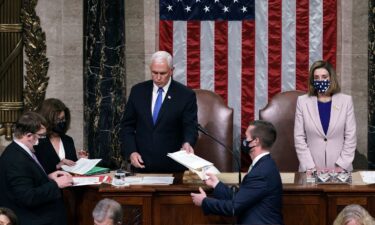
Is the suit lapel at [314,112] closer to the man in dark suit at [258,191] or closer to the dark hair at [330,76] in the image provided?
the dark hair at [330,76]

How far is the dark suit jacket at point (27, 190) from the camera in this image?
328 inches

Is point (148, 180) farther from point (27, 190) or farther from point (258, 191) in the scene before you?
point (258, 191)

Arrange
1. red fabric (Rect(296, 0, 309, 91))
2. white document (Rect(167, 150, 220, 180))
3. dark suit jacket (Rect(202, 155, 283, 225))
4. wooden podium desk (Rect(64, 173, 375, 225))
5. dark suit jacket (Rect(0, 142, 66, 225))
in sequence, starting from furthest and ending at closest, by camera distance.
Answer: red fabric (Rect(296, 0, 309, 91)), wooden podium desk (Rect(64, 173, 375, 225)), white document (Rect(167, 150, 220, 180)), dark suit jacket (Rect(0, 142, 66, 225)), dark suit jacket (Rect(202, 155, 283, 225))

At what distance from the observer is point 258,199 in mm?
7980

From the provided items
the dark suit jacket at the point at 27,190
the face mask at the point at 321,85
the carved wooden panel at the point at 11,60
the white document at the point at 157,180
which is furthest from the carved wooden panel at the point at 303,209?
the carved wooden panel at the point at 11,60

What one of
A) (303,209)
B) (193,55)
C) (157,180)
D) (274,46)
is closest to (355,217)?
(303,209)

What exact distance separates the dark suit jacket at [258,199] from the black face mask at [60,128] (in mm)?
2063

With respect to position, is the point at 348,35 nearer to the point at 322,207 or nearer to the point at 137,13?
the point at 137,13

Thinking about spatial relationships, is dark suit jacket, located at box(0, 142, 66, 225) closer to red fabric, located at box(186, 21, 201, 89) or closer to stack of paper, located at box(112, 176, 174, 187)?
stack of paper, located at box(112, 176, 174, 187)

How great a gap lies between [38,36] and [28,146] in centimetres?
340

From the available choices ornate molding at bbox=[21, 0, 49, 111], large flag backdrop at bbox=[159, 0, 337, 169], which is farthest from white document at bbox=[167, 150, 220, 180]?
large flag backdrop at bbox=[159, 0, 337, 169]

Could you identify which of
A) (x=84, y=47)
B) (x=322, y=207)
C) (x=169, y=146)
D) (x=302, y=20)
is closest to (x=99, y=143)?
(x=84, y=47)

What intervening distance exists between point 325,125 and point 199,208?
→ 77.0 inches

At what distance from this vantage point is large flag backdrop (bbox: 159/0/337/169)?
39.4 ft
